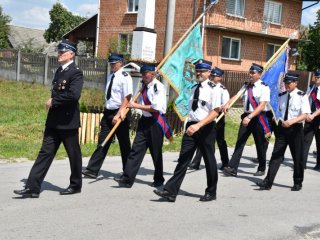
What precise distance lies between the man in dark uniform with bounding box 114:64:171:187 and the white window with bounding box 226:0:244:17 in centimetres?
2215

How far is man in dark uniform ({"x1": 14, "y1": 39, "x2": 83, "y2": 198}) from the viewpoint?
642 centimetres

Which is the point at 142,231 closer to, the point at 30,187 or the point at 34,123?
the point at 30,187

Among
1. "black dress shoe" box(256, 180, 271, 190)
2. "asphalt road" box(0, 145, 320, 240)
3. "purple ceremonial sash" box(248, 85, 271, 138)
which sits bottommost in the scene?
"asphalt road" box(0, 145, 320, 240)

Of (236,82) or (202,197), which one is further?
(236,82)

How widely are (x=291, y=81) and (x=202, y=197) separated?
2.39 meters

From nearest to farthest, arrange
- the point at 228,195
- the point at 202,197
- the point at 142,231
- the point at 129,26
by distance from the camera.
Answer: the point at 142,231
the point at 202,197
the point at 228,195
the point at 129,26

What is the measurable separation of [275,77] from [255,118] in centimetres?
103

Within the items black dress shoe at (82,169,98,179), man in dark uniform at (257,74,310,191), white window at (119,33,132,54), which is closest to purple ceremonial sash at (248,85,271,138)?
man in dark uniform at (257,74,310,191)

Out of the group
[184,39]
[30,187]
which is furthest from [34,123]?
[30,187]

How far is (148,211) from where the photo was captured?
A: 631 centimetres

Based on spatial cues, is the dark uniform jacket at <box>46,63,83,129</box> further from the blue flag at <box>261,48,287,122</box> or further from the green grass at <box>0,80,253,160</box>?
the blue flag at <box>261,48,287,122</box>

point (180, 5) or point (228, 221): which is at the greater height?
point (180, 5)

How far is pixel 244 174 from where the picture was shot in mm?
9414

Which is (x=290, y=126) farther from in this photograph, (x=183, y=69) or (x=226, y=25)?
(x=226, y=25)
